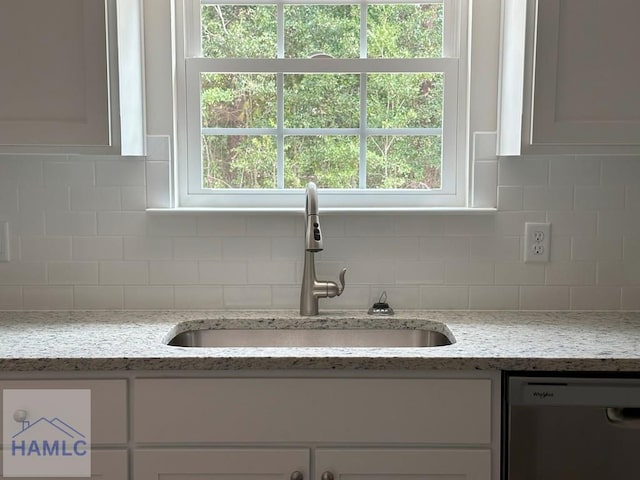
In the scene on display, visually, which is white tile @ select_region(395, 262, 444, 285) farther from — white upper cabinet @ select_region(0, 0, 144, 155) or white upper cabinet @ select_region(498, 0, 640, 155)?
white upper cabinet @ select_region(0, 0, 144, 155)

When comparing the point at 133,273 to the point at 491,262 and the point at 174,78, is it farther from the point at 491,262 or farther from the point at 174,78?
the point at 491,262

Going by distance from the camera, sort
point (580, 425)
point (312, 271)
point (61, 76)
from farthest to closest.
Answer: point (312, 271) → point (61, 76) → point (580, 425)

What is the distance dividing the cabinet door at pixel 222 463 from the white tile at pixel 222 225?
79cm

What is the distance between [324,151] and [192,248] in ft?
1.82

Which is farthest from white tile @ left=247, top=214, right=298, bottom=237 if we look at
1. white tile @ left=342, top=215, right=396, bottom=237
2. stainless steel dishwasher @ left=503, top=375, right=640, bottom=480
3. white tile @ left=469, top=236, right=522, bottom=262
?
stainless steel dishwasher @ left=503, top=375, right=640, bottom=480

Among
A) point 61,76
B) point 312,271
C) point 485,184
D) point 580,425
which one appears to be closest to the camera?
point 580,425

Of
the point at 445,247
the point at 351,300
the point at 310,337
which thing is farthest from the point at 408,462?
the point at 445,247

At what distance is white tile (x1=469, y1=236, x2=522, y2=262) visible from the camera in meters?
2.17

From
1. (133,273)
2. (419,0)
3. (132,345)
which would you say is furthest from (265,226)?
(419,0)

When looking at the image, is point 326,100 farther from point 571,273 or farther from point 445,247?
point 571,273

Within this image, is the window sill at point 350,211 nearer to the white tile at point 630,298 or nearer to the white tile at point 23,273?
the white tile at point 23,273

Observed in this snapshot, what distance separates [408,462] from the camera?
160 cm

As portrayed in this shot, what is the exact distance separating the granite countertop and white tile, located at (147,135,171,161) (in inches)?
20.3

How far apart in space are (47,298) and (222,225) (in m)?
0.63
